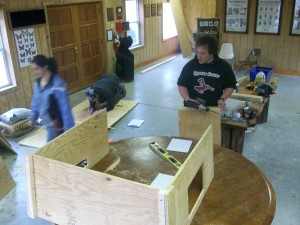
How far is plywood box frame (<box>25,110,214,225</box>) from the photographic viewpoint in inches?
51.0

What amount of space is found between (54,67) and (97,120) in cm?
105

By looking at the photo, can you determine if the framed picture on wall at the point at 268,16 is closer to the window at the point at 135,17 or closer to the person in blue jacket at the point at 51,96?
the window at the point at 135,17

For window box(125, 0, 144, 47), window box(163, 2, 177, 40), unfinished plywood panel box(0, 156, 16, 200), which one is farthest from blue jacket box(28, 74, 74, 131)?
window box(163, 2, 177, 40)

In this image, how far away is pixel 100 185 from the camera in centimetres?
141

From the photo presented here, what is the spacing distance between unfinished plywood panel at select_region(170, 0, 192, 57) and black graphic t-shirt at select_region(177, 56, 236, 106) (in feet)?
20.9

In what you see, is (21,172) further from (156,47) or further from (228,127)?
(156,47)

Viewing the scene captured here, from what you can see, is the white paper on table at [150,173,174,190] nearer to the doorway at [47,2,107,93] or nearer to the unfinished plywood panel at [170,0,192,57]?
the doorway at [47,2,107,93]

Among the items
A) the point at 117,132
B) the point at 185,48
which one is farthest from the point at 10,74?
the point at 185,48

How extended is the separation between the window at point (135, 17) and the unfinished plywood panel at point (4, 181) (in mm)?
5683

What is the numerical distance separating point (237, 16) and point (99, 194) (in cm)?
728

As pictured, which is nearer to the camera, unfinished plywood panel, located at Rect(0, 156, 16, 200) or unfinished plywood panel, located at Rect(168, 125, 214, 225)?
unfinished plywood panel, located at Rect(168, 125, 214, 225)

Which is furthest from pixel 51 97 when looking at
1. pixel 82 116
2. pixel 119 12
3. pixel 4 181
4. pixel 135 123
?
pixel 119 12

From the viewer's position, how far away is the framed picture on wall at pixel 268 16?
723cm

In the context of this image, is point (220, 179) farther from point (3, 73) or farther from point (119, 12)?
point (119, 12)
